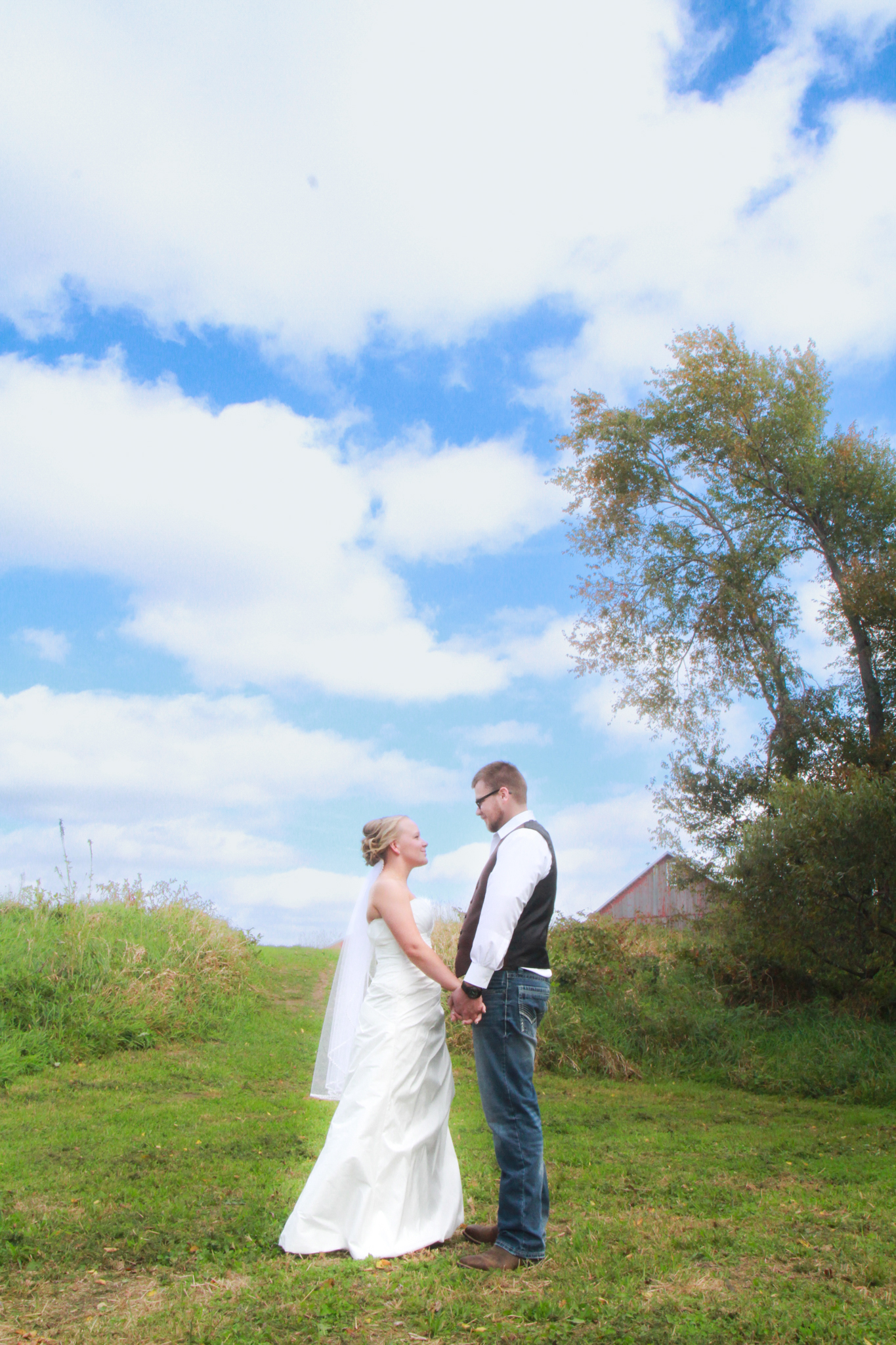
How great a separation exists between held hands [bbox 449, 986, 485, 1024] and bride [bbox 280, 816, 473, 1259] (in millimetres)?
156

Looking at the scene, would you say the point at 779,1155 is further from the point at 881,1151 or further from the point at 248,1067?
the point at 248,1067

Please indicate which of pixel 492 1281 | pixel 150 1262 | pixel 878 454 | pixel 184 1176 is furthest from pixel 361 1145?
pixel 878 454

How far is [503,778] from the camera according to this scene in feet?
16.0

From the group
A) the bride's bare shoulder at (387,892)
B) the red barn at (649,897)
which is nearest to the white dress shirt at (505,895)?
the bride's bare shoulder at (387,892)

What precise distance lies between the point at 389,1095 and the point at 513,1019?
2.58ft

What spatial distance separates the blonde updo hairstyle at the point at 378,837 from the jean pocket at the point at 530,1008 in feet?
3.37

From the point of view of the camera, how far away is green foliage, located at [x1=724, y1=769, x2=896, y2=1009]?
40.8ft

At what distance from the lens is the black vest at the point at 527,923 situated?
14.8 feet

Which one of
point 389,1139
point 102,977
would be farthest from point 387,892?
point 102,977

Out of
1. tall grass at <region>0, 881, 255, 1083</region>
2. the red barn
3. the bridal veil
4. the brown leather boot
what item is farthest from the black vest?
the red barn

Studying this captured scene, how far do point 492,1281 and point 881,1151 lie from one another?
18.4 ft

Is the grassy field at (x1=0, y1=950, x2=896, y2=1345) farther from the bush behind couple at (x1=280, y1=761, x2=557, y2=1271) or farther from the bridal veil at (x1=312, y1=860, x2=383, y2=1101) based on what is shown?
the bridal veil at (x1=312, y1=860, x2=383, y2=1101)

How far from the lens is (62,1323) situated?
13.3 ft

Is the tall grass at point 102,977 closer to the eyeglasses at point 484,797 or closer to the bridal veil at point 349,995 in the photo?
the bridal veil at point 349,995
